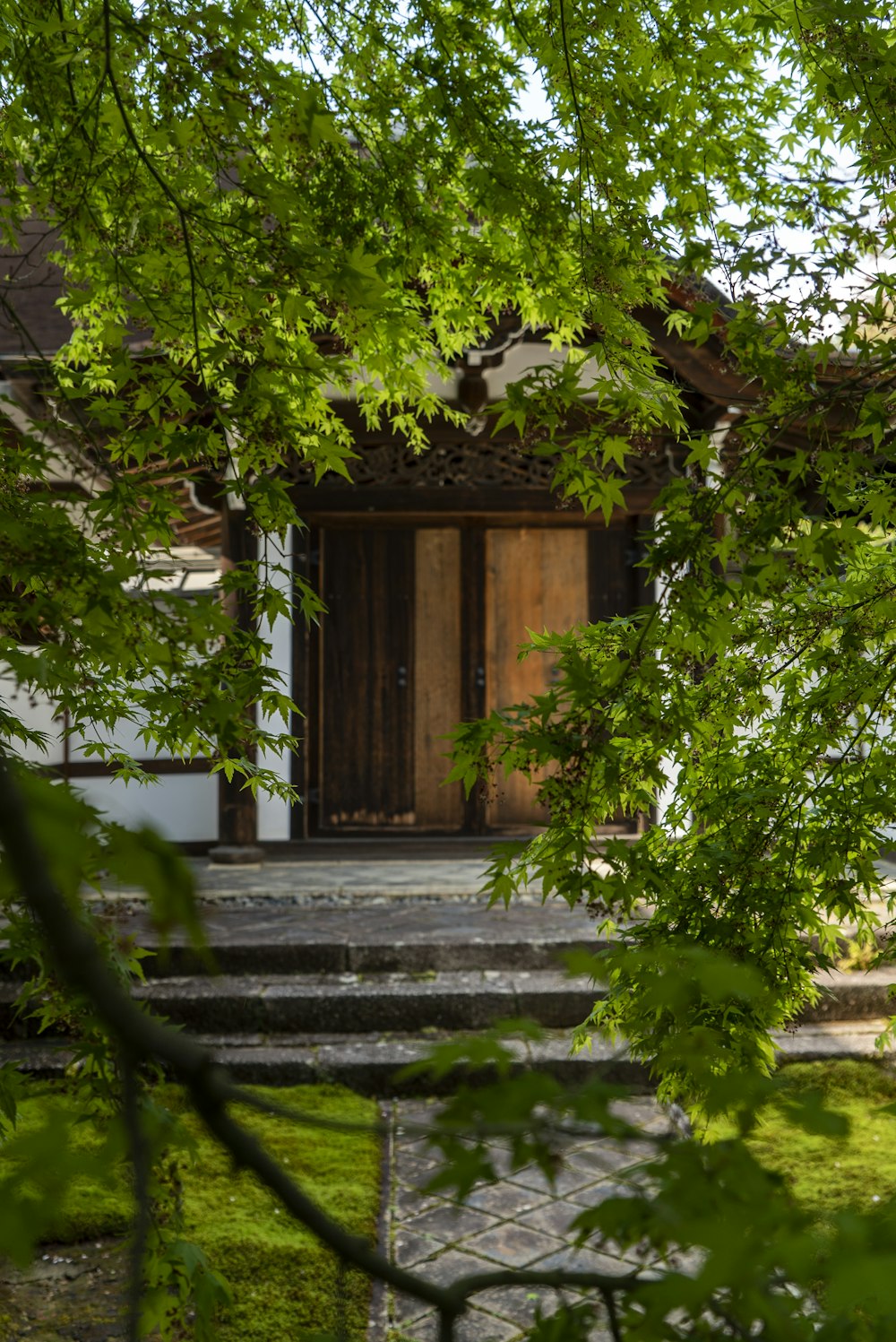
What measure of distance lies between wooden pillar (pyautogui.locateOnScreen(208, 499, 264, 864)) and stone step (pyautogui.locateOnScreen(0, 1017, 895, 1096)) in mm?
2933

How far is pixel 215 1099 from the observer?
99cm

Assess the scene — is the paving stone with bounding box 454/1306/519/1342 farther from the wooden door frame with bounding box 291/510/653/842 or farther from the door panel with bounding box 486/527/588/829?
the door panel with bounding box 486/527/588/829

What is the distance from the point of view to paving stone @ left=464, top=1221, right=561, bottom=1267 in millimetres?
3844

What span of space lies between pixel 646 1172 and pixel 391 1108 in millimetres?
4325

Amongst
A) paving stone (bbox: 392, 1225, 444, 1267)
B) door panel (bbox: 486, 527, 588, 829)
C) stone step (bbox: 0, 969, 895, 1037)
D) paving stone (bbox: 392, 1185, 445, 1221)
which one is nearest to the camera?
paving stone (bbox: 392, 1225, 444, 1267)

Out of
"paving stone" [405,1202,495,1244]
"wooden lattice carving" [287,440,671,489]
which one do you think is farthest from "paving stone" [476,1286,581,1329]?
"wooden lattice carving" [287,440,671,489]

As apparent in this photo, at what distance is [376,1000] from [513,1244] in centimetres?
193

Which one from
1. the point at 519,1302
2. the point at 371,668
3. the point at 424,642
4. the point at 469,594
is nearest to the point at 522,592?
the point at 469,594

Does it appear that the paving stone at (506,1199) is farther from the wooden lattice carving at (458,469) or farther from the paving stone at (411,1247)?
the wooden lattice carving at (458,469)

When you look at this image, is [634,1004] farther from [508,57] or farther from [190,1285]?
[508,57]

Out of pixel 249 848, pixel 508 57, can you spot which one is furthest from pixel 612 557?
pixel 508 57

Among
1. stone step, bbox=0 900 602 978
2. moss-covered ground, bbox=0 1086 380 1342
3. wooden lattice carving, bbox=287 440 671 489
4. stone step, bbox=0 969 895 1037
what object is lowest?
moss-covered ground, bbox=0 1086 380 1342

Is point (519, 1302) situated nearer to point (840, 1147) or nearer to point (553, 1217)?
point (553, 1217)


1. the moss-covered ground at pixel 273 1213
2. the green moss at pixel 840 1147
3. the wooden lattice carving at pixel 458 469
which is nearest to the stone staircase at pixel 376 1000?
the green moss at pixel 840 1147
